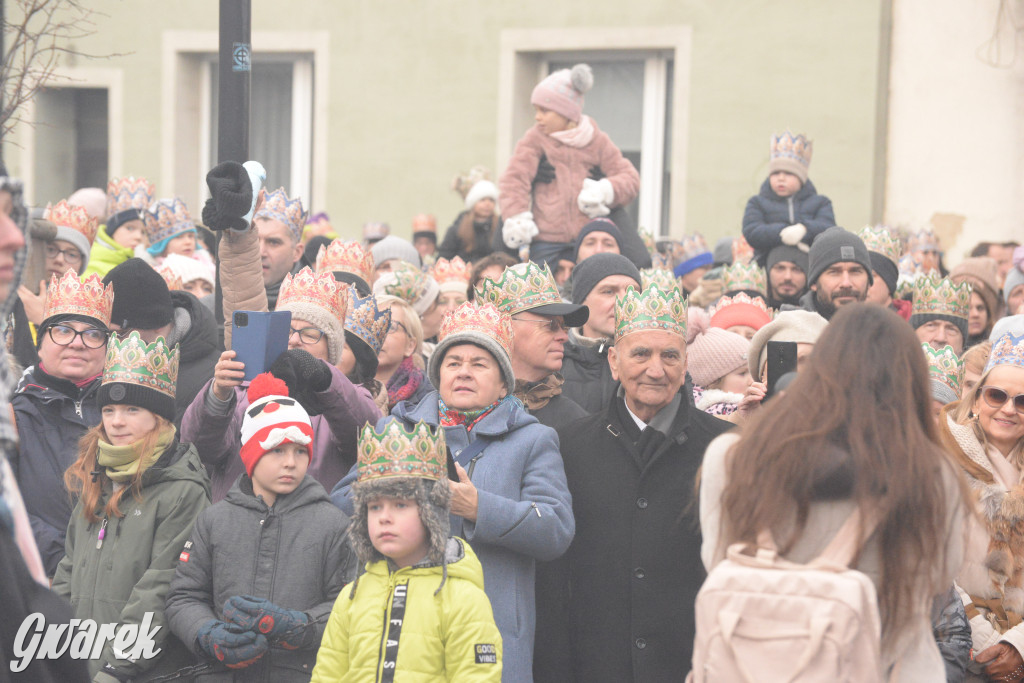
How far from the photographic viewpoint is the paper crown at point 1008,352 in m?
5.46

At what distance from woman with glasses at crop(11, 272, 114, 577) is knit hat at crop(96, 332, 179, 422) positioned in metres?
0.36

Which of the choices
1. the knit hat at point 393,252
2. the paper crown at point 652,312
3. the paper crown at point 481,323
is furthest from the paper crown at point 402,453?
the knit hat at point 393,252

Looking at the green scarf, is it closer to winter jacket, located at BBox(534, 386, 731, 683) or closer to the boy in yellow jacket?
the boy in yellow jacket

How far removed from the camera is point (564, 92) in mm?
8773

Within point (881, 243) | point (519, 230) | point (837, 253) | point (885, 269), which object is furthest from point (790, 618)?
point (519, 230)

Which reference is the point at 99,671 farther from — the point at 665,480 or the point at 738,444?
the point at 738,444

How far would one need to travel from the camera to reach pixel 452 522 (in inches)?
184

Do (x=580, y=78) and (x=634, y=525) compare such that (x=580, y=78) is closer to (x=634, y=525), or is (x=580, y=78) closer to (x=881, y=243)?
(x=881, y=243)

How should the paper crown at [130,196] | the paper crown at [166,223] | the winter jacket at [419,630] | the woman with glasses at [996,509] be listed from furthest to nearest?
the paper crown at [130,196]
the paper crown at [166,223]
the woman with glasses at [996,509]
the winter jacket at [419,630]

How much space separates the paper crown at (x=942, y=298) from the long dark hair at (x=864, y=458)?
14.0ft

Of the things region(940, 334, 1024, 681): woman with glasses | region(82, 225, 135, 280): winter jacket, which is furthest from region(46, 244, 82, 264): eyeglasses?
region(940, 334, 1024, 681): woman with glasses

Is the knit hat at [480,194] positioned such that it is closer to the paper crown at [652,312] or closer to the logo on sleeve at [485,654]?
the paper crown at [652,312]

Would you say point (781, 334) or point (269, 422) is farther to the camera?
point (781, 334)

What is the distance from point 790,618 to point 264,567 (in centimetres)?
220
